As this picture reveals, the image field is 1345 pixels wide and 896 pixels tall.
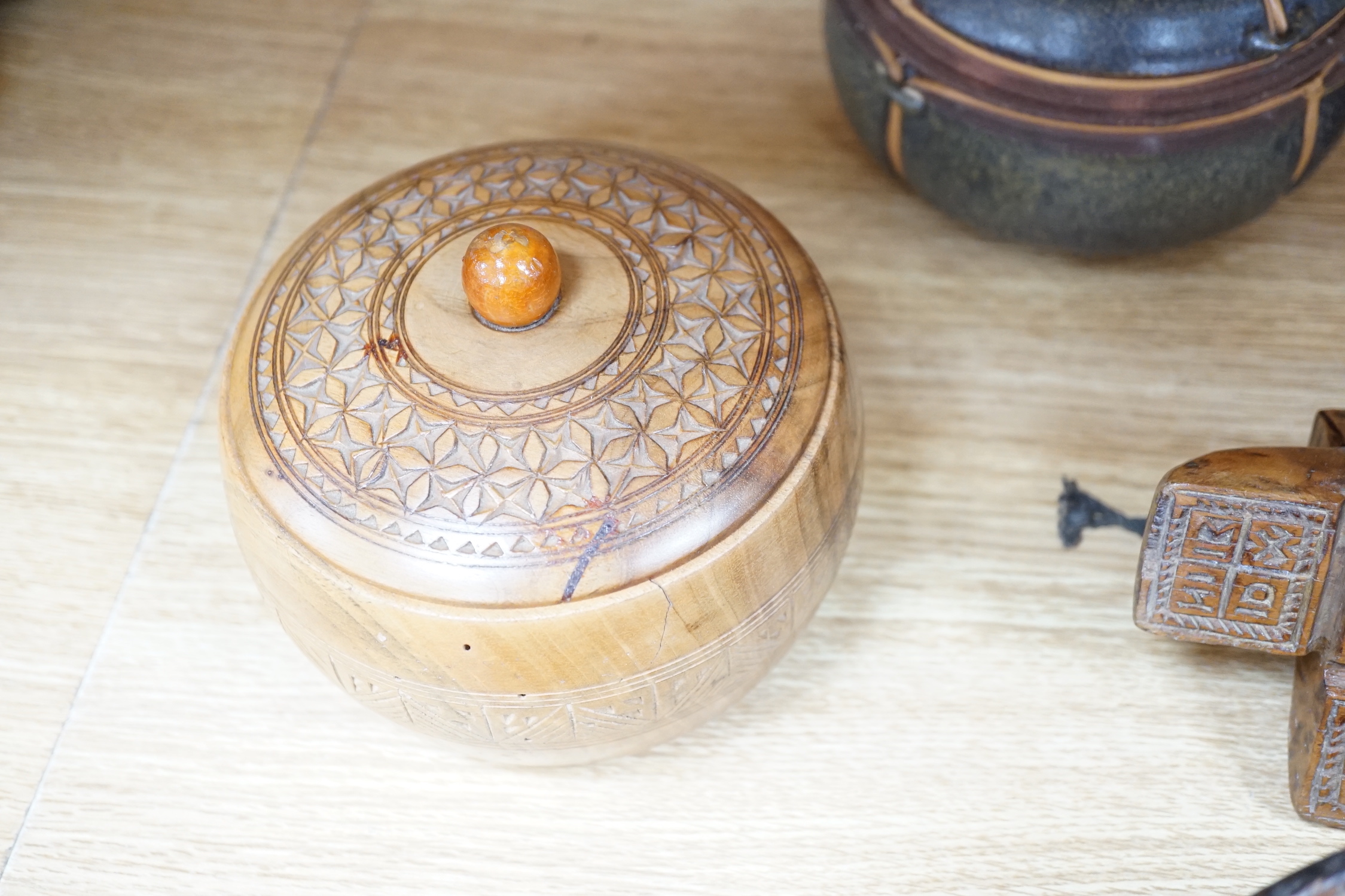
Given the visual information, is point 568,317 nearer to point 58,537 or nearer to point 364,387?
point 364,387

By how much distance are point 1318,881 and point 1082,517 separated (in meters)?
0.49

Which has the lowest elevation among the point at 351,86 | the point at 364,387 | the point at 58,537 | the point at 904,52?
the point at 58,537

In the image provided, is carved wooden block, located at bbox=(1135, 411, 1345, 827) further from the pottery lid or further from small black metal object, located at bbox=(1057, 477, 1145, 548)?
the pottery lid

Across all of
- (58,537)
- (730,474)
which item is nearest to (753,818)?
(730,474)

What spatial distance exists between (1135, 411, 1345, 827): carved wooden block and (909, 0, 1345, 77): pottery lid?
38 centimetres

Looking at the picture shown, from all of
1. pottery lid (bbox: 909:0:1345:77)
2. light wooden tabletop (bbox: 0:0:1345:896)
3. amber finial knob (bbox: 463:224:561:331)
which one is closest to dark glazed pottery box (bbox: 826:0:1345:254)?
pottery lid (bbox: 909:0:1345:77)

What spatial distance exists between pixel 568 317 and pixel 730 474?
179mm

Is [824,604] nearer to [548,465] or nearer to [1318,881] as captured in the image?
[548,465]

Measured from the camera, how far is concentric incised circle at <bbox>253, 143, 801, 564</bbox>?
2.95 feet

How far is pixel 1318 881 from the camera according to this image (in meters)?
0.77

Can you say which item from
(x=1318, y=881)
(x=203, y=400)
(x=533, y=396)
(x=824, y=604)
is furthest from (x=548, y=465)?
(x=203, y=400)

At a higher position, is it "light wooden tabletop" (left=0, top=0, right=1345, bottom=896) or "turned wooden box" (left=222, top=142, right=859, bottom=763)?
"turned wooden box" (left=222, top=142, right=859, bottom=763)

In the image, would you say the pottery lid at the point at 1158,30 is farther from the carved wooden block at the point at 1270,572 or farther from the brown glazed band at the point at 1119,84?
the carved wooden block at the point at 1270,572

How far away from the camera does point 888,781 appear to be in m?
1.16
